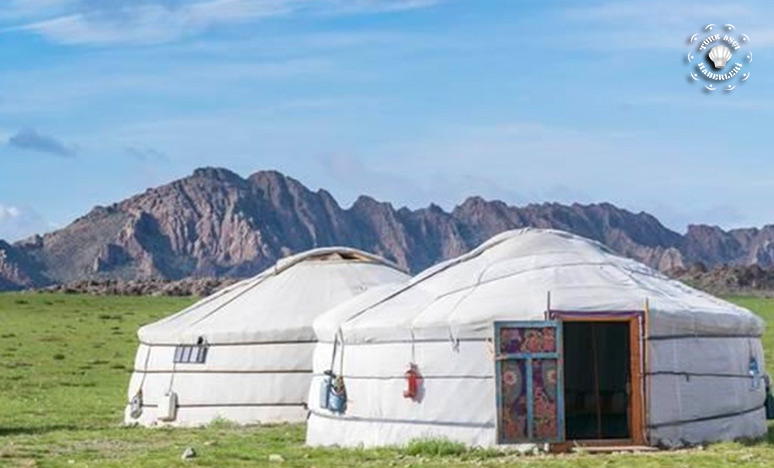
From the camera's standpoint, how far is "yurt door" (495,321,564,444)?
613 inches

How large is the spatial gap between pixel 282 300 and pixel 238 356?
1.16m

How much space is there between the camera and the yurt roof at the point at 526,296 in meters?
15.8

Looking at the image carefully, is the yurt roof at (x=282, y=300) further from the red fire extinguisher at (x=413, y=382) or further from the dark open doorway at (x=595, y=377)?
the red fire extinguisher at (x=413, y=382)

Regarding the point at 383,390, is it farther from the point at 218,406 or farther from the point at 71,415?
the point at 71,415

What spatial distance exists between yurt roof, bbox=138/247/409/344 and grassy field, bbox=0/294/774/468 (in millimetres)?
1290

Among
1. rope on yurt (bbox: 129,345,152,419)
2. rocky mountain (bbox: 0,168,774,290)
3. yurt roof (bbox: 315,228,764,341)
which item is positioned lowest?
rope on yurt (bbox: 129,345,152,419)

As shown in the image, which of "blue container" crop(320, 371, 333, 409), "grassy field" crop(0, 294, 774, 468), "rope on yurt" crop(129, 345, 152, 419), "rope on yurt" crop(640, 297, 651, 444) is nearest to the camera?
"grassy field" crop(0, 294, 774, 468)

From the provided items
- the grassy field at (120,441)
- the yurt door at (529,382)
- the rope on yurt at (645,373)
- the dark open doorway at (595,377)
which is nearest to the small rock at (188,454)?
the grassy field at (120,441)

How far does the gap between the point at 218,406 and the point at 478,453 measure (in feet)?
21.6

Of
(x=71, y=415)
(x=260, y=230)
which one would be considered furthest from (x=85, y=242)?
(x=71, y=415)

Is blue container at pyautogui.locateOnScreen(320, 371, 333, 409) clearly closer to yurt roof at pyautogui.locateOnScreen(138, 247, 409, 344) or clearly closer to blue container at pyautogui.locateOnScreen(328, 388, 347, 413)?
blue container at pyautogui.locateOnScreen(328, 388, 347, 413)

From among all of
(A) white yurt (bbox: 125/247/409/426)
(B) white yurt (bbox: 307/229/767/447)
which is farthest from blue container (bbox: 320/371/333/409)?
(A) white yurt (bbox: 125/247/409/426)

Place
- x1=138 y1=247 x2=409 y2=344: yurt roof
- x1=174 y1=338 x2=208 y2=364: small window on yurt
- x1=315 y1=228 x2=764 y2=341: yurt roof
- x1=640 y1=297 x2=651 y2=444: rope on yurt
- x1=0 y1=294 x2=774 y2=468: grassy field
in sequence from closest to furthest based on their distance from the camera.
→ x1=0 y1=294 x2=774 y2=468: grassy field, x1=315 y1=228 x2=764 y2=341: yurt roof, x1=640 y1=297 x2=651 y2=444: rope on yurt, x1=138 y1=247 x2=409 y2=344: yurt roof, x1=174 y1=338 x2=208 y2=364: small window on yurt

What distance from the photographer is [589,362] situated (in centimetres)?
1870
